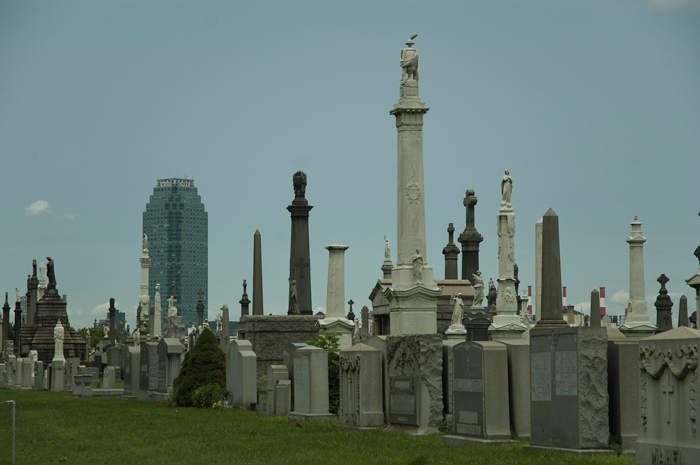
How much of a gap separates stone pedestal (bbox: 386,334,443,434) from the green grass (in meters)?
0.43

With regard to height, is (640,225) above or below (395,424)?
above

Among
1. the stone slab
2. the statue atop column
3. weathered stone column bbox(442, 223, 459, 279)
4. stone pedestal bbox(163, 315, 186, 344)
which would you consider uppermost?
the statue atop column

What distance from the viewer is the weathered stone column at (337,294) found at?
26.1m

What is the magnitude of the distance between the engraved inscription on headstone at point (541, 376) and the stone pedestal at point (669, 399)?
5.75 feet

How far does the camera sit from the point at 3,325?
220ft

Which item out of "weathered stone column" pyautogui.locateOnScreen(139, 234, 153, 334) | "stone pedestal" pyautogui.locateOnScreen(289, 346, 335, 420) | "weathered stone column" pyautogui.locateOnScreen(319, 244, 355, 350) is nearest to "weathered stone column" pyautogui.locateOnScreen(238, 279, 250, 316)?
"weathered stone column" pyautogui.locateOnScreen(139, 234, 153, 334)

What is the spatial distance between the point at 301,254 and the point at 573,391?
20986 mm

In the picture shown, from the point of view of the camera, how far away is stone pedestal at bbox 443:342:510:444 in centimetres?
1342

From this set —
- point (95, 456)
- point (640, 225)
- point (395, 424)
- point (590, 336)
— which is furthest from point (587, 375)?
point (640, 225)

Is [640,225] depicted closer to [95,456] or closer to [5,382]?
[95,456]

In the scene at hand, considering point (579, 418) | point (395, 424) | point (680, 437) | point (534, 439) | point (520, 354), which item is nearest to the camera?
point (680, 437)

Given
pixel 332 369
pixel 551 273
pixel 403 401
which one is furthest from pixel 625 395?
pixel 332 369

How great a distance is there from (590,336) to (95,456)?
22.7 ft

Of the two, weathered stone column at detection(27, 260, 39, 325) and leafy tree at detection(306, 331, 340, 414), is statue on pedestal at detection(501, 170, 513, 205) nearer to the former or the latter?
leafy tree at detection(306, 331, 340, 414)
